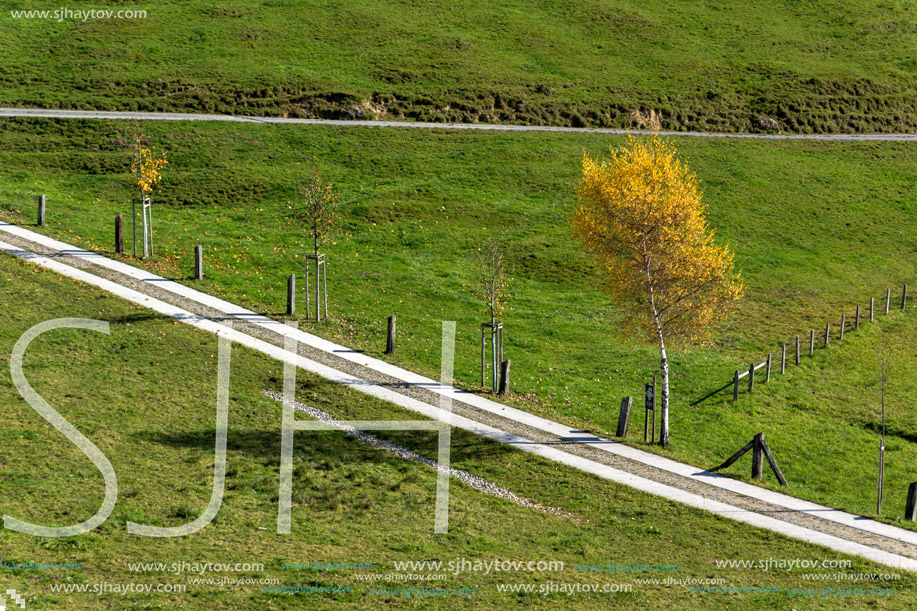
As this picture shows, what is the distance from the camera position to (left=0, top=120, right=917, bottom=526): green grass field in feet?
105

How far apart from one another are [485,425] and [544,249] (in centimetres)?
2017

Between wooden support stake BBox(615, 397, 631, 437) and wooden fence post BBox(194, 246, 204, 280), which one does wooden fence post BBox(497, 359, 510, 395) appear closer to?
wooden support stake BBox(615, 397, 631, 437)

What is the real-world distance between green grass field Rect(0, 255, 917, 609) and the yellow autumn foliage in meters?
7.32

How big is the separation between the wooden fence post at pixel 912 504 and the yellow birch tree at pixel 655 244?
717 centimetres

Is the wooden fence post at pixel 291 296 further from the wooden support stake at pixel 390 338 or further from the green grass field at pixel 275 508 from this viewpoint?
the green grass field at pixel 275 508

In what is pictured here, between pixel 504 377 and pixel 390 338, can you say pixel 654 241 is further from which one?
pixel 390 338

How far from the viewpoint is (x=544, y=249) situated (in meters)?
46.4

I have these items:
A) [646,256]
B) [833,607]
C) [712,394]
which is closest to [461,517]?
[833,607]

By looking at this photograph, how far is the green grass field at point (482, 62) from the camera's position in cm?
6406

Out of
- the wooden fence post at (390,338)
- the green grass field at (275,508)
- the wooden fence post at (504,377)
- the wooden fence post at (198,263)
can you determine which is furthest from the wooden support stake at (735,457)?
the wooden fence post at (198,263)

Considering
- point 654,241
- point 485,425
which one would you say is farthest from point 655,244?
point 485,425

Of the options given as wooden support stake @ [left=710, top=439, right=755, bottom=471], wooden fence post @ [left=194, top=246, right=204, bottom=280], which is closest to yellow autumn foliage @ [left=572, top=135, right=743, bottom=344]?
wooden support stake @ [left=710, top=439, right=755, bottom=471]

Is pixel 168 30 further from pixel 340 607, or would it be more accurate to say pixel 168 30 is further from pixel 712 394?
pixel 340 607

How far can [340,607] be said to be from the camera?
16.5 m
